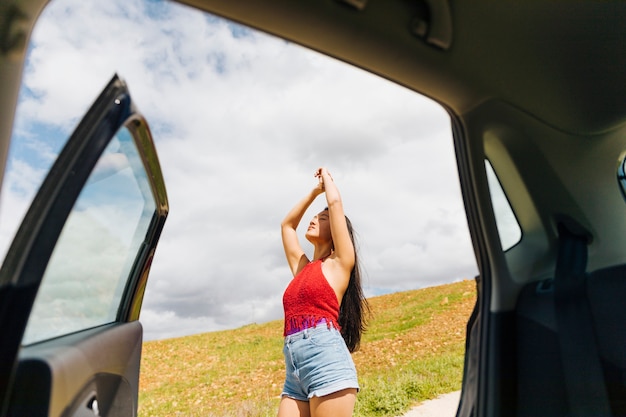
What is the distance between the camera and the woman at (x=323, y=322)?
2760 mm

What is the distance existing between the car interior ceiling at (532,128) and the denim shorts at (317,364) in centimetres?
113

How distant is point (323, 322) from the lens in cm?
293

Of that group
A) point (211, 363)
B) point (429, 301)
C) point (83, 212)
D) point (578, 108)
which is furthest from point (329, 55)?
point (429, 301)

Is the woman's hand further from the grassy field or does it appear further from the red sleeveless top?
the grassy field

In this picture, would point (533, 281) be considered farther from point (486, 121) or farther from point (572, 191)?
point (486, 121)

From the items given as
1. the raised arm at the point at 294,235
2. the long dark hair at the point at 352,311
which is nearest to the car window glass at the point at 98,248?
the raised arm at the point at 294,235

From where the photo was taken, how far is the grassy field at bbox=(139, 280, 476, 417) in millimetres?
7184

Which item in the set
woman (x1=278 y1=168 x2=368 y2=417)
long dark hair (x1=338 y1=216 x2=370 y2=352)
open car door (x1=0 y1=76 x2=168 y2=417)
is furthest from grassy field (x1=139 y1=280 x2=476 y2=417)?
open car door (x1=0 y1=76 x2=168 y2=417)

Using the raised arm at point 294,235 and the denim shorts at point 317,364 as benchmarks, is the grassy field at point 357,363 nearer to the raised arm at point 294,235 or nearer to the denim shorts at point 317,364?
Answer: the raised arm at point 294,235

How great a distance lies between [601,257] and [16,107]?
1850 mm

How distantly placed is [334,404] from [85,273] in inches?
60.9

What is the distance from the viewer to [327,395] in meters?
2.74

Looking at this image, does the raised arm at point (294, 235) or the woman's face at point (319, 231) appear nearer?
the woman's face at point (319, 231)

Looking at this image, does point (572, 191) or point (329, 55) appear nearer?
point (329, 55)
